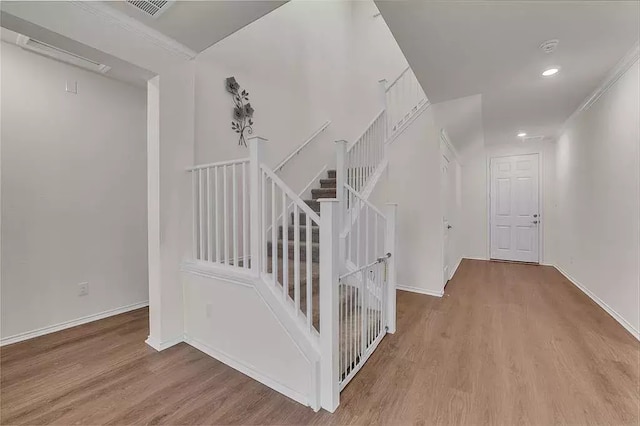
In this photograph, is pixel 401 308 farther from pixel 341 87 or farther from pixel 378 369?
pixel 341 87

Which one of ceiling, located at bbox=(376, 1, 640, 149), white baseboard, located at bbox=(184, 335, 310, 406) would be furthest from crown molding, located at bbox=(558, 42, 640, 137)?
white baseboard, located at bbox=(184, 335, 310, 406)

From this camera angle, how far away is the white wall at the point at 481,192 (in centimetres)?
580

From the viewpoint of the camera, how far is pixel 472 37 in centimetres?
221

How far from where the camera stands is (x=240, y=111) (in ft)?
10.5

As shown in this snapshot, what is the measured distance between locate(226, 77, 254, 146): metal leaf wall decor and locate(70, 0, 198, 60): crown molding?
56 cm

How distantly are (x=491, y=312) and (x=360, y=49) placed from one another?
5084 millimetres

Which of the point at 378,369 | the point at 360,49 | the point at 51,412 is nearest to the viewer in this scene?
the point at 51,412

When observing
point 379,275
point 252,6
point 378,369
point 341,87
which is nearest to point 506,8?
point 252,6

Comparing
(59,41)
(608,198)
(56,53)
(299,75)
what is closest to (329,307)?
(59,41)

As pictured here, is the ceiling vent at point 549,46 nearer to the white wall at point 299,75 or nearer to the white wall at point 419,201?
the white wall at point 419,201

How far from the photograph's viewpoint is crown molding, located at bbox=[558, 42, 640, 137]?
2416 mm

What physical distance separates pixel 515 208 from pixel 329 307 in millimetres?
6148

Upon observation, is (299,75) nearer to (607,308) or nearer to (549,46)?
(549,46)

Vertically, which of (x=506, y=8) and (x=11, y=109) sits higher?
(x=506, y=8)
